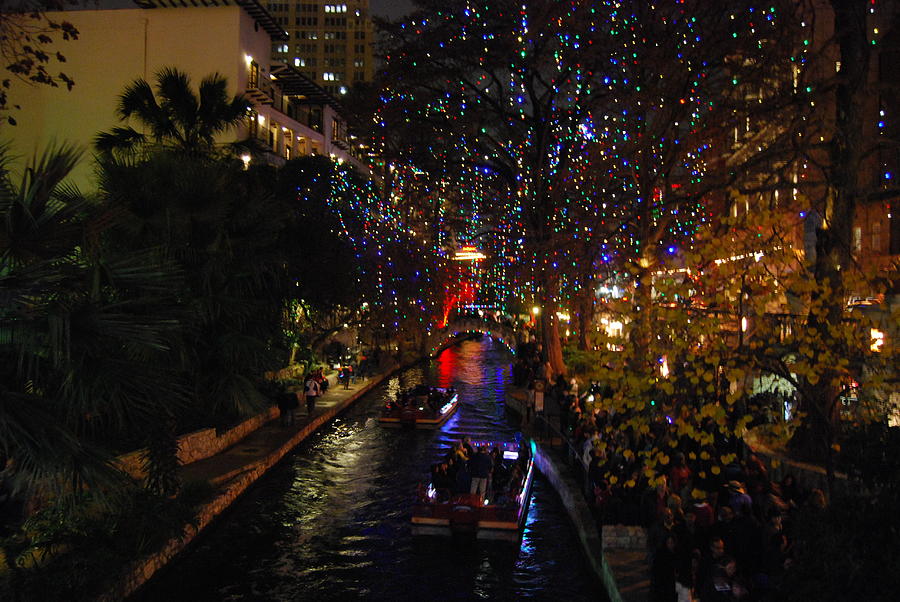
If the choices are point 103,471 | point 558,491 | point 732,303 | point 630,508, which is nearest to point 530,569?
point 630,508

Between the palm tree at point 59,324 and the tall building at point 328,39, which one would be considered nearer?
the palm tree at point 59,324

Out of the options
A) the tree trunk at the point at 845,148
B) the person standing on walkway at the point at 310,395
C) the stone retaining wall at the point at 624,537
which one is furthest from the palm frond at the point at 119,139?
the tree trunk at the point at 845,148

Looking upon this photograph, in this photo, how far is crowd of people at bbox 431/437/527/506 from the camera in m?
17.6

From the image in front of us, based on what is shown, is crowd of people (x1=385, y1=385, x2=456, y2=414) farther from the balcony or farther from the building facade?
the balcony

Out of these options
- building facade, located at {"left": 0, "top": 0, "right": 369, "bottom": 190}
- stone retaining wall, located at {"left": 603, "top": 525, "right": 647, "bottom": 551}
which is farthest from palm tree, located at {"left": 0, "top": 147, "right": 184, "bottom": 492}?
building facade, located at {"left": 0, "top": 0, "right": 369, "bottom": 190}

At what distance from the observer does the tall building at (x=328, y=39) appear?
445 feet

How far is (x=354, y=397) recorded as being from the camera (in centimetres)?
3553

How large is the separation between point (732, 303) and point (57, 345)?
7.70 metres

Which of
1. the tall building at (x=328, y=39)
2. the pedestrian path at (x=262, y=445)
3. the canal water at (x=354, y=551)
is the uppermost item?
the tall building at (x=328, y=39)

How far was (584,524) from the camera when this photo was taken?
15.7 metres

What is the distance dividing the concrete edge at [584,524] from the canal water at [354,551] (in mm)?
365

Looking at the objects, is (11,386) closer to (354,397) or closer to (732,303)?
(732,303)

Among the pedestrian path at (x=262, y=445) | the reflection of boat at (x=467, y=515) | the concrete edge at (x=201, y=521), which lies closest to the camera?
the concrete edge at (x=201, y=521)

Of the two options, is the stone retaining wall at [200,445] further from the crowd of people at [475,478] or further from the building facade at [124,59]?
the building facade at [124,59]
